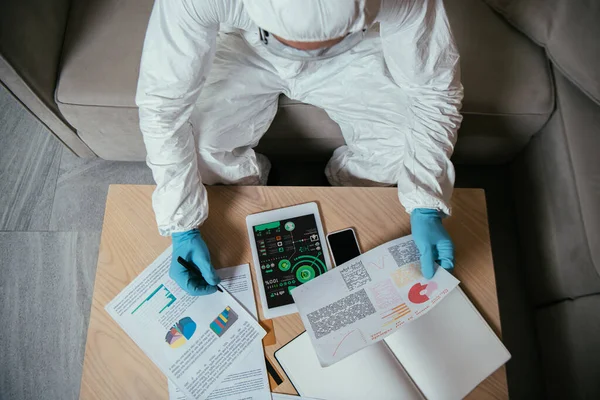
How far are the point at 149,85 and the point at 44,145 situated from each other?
A: 79 centimetres

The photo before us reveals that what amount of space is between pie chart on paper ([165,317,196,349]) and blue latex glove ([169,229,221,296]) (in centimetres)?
5

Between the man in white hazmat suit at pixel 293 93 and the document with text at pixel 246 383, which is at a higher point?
the man in white hazmat suit at pixel 293 93

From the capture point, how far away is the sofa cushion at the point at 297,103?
0.94m

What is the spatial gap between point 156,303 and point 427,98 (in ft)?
2.16

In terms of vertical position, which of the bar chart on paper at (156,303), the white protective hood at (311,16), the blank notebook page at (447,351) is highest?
the white protective hood at (311,16)

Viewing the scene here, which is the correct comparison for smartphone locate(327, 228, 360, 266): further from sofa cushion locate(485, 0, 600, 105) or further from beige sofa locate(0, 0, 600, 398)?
sofa cushion locate(485, 0, 600, 105)

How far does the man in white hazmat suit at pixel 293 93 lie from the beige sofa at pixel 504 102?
4.6 inches

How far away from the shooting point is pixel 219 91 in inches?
34.6

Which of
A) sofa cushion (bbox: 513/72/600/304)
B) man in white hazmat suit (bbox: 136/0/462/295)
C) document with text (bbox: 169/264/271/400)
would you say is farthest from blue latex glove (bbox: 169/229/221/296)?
sofa cushion (bbox: 513/72/600/304)

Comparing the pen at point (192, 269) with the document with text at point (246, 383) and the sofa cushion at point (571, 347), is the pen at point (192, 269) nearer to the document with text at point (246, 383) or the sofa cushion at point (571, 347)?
the document with text at point (246, 383)

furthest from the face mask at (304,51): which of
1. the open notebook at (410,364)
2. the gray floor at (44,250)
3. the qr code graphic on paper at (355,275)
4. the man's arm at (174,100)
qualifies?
the gray floor at (44,250)

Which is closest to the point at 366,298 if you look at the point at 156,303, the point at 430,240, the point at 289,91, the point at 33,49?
the point at 430,240

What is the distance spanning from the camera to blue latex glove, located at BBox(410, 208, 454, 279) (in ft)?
2.48

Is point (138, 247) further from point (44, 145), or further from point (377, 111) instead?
point (44, 145)
